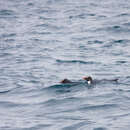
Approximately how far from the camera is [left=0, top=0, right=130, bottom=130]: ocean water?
374 inches

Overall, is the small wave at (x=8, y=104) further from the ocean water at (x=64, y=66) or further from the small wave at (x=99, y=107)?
the small wave at (x=99, y=107)

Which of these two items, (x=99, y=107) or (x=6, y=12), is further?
(x=6, y=12)

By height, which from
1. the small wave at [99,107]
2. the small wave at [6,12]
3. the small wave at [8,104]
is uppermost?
the small wave at [6,12]

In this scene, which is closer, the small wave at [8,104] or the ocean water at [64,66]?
the ocean water at [64,66]

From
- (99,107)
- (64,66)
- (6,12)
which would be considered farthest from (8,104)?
(6,12)

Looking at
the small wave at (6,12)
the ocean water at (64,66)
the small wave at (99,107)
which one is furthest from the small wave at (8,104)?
the small wave at (6,12)

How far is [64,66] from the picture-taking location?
47.2 feet

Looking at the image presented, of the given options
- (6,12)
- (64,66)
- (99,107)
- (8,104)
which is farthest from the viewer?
(6,12)

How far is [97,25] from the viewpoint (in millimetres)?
21406

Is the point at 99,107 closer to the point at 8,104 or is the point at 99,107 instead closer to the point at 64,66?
the point at 8,104

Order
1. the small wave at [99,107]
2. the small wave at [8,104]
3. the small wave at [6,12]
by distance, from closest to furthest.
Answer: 1. the small wave at [99,107]
2. the small wave at [8,104]
3. the small wave at [6,12]

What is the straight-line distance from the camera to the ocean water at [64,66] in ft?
31.1

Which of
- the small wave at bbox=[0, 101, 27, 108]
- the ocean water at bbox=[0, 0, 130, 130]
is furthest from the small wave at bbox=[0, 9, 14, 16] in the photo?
the small wave at bbox=[0, 101, 27, 108]

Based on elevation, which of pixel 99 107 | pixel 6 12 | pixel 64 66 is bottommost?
pixel 99 107
